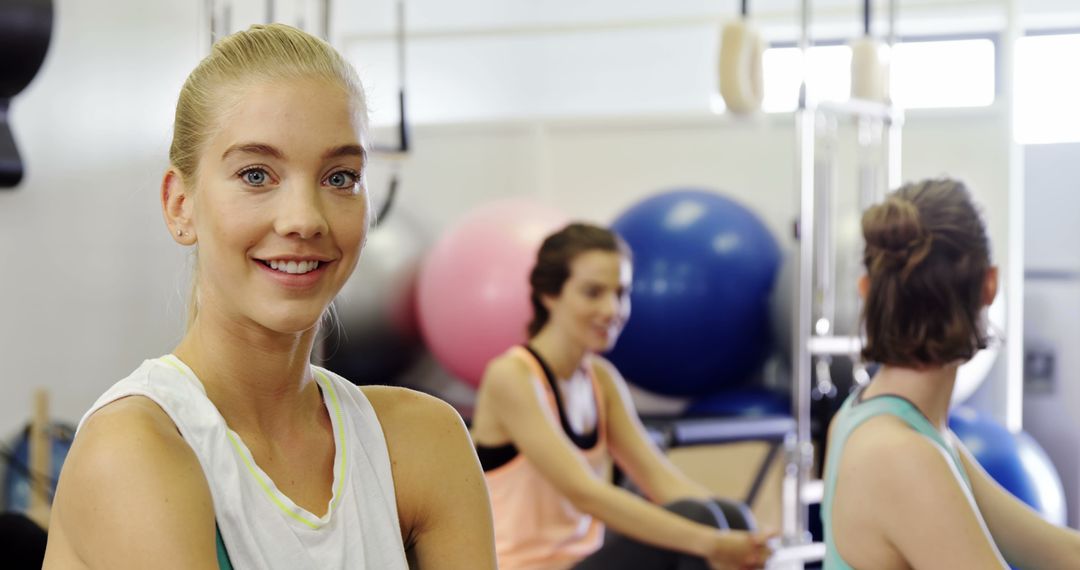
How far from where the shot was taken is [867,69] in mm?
3047

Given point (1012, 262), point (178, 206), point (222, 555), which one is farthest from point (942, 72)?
point (222, 555)

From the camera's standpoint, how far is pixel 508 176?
15.1 ft

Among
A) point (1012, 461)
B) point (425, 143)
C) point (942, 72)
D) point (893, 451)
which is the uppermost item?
point (942, 72)

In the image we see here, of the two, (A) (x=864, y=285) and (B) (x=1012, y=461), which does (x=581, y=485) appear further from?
(B) (x=1012, y=461)

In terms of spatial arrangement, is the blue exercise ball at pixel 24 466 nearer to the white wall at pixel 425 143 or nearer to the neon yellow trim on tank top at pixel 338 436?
the white wall at pixel 425 143

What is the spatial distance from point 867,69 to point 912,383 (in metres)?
1.79

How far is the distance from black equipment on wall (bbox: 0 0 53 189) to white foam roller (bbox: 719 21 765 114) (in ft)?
4.91

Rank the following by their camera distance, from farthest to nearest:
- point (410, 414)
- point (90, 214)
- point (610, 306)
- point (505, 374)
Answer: point (90, 214) → point (610, 306) → point (505, 374) → point (410, 414)

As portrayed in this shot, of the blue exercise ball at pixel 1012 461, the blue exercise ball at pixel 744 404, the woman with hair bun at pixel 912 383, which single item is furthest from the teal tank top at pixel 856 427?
the blue exercise ball at pixel 744 404

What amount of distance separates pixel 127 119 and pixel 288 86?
8.78ft

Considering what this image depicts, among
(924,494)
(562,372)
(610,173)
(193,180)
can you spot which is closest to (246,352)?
(193,180)

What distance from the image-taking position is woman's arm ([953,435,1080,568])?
143cm

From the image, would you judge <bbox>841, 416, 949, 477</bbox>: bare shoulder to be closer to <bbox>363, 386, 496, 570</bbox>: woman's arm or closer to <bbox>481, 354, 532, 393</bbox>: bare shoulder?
<bbox>363, 386, 496, 570</bbox>: woman's arm

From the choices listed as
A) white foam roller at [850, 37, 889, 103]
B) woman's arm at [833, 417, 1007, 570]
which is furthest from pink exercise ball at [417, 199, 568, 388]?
woman's arm at [833, 417, 1007, 570]
